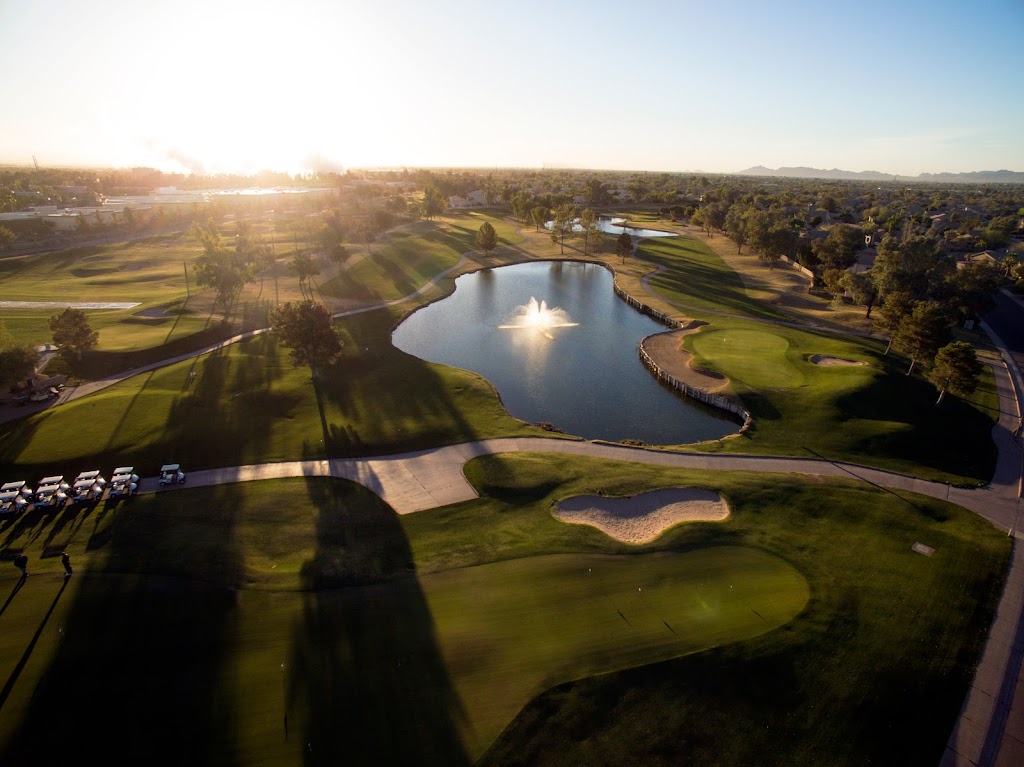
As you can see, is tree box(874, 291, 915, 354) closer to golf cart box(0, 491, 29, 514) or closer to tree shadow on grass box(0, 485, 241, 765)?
tree shadow on grass box(0, 485, 241, 765)

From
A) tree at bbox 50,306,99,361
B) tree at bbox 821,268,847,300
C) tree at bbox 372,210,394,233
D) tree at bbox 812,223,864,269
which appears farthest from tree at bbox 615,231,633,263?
tree at bbox 50,306,99,361

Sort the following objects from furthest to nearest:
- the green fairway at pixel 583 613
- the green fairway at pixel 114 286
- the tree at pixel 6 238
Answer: the tree at pixel 6 238, the green fairway at pixel 114 286, the green fairway at pixel 583 613

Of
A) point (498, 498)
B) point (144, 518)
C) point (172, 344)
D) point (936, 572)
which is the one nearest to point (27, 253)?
point (172, 344)

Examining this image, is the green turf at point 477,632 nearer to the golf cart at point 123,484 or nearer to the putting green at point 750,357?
the golf cart at point 123,484

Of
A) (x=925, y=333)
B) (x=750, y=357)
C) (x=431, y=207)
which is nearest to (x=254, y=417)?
(x=750, y=357)

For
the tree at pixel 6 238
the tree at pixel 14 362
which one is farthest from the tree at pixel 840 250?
the tree at pixel 6 238

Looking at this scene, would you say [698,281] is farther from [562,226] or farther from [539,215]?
[539,215]

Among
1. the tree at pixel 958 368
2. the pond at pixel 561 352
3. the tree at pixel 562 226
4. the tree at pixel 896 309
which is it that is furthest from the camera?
the tree at pixel 562 226
